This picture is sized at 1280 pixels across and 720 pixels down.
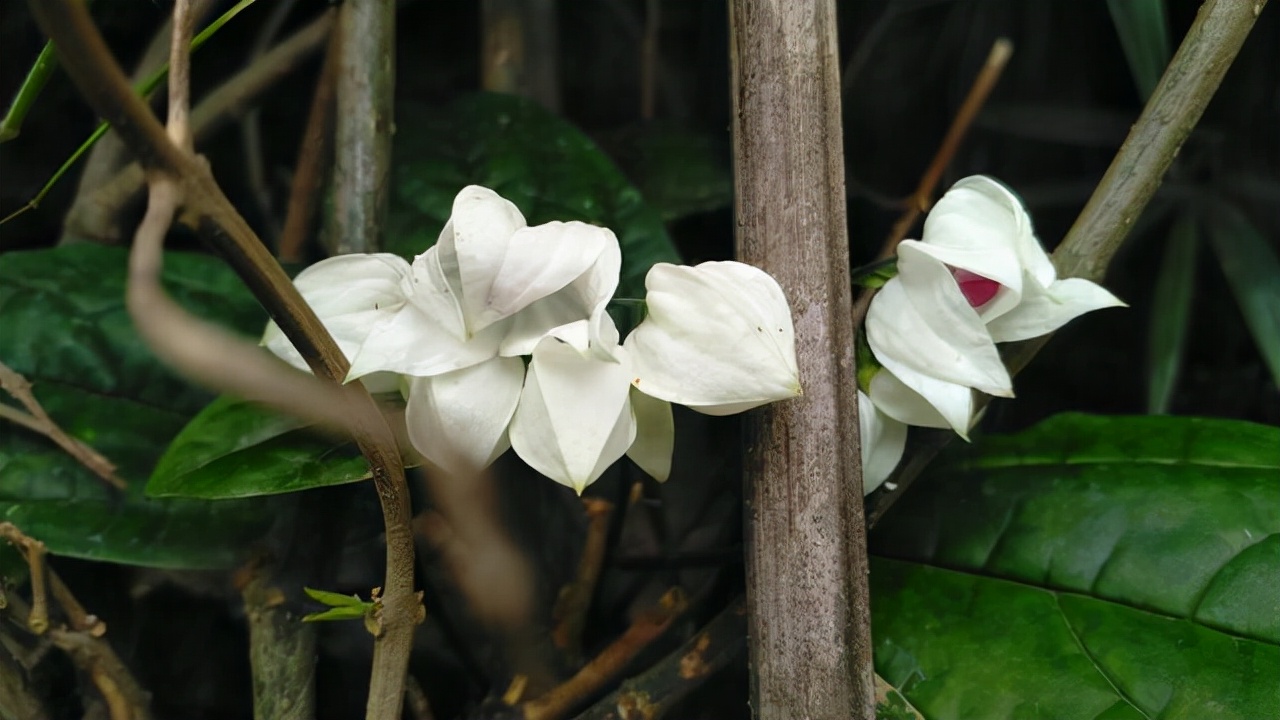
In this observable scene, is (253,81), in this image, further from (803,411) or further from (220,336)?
(803,411)

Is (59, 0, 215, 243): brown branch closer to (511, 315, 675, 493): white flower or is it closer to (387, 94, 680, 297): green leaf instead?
(387, 94, 680, 297): green leaf

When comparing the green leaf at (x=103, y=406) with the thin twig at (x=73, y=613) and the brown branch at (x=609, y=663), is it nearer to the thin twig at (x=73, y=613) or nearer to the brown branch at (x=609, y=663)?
the thin twig at (x=73, y=613)

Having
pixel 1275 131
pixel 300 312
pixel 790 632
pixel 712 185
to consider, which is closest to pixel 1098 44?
pixel 1275 131

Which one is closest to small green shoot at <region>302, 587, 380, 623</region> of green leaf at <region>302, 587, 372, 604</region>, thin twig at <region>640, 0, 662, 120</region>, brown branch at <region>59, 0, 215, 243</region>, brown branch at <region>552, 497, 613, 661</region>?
green leaf at <region>302, 587, 372, 604</region>

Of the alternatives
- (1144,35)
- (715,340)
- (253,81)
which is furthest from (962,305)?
(253,81)

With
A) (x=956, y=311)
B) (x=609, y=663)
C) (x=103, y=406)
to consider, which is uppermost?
(x=956, y=311)

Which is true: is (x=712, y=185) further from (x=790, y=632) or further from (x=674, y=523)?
(x=790, y=632)

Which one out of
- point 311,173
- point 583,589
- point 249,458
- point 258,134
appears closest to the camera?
point 249,458
